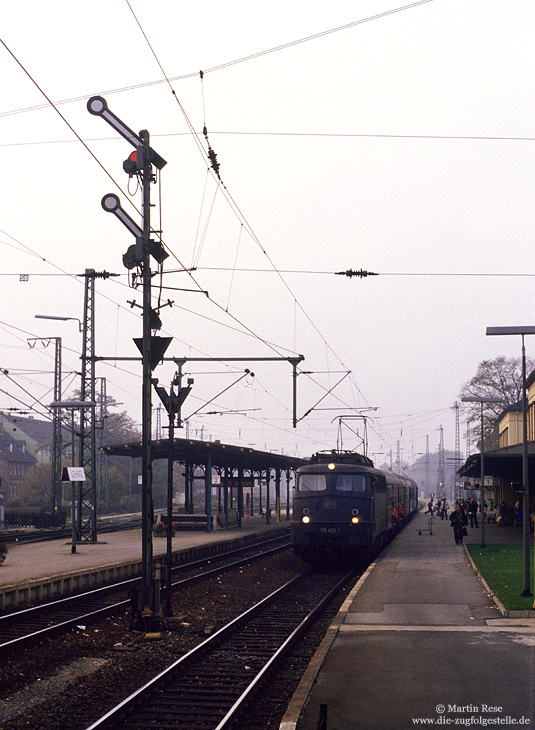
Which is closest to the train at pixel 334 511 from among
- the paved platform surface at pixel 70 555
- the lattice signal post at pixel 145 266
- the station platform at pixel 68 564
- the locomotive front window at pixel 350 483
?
the locomotive front window at pixel 350 483

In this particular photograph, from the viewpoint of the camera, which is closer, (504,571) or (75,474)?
(504,571)

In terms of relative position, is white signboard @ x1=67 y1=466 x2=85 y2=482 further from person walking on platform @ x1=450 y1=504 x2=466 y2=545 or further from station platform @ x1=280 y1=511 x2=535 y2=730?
person walking on platform @ x1=450 y1=504 x2=466 y2=545

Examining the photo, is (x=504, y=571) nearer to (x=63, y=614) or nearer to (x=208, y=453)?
(x=63, y=614)

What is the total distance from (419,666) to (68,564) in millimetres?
14814

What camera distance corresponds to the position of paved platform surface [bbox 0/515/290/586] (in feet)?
67.3

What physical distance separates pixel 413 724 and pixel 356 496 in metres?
16.1

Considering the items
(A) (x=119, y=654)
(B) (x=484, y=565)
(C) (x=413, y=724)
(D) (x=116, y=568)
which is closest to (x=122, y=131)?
(A) (x=119, y=654)

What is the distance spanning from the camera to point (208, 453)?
3750cm

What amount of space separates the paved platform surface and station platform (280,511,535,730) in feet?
27.1

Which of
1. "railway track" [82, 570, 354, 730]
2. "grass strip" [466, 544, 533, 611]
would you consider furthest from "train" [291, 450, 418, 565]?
"railway track" [82, 570, 354, 730]

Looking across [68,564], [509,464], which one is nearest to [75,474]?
[68,564]

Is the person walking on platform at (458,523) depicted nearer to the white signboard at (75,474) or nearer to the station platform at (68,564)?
the station platform at (68,564)

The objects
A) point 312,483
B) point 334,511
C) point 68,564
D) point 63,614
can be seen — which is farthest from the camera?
point 312,483

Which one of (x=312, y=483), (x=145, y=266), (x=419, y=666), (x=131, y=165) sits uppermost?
(x=131, y=165)
